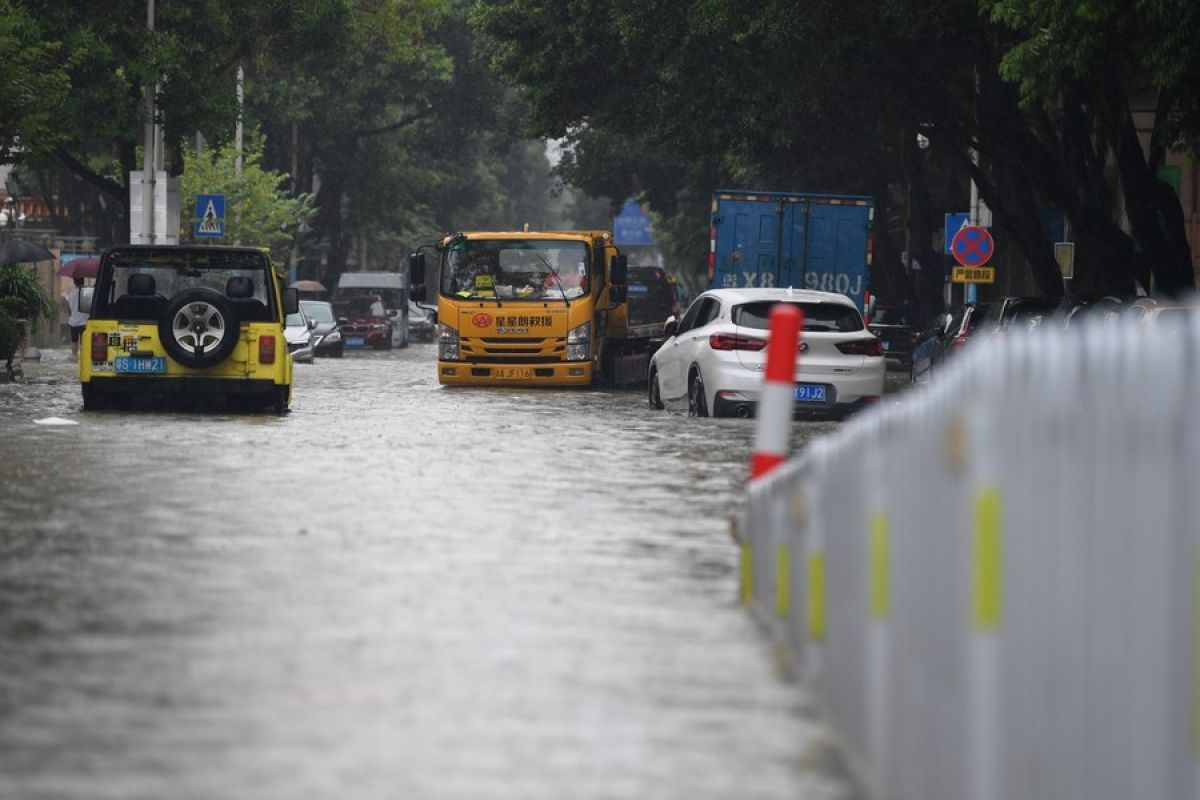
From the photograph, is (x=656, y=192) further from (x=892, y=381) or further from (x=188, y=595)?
(x=188, y=595)

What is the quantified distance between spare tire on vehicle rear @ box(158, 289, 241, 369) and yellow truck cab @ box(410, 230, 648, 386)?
8.92 m

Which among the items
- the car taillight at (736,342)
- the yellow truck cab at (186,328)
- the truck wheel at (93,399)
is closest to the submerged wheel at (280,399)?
the yellow truck cab at (186,328)

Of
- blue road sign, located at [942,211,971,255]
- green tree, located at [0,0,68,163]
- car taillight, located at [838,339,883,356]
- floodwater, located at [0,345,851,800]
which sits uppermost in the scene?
green tree, located at [0,0,68,163]

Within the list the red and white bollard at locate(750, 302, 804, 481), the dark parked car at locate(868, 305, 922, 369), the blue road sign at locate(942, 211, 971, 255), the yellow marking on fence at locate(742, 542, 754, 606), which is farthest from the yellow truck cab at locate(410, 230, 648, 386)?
the yellow marking on fence at locate(742, 542, 754, 606)

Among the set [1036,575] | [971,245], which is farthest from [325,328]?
[1036,575]

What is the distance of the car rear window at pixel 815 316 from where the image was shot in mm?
22812

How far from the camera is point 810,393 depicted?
2248 cm

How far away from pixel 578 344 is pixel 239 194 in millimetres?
30425

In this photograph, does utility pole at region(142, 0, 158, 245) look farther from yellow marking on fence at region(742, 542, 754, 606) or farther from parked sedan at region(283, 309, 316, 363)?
yellow marking on fence at region(742, 542, 754, 606)

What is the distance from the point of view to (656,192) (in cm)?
7038

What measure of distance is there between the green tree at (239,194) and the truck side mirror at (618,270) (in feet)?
86.0

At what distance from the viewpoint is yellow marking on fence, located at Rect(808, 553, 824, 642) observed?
6898 millimetres

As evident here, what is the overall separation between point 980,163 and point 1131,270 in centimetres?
1051

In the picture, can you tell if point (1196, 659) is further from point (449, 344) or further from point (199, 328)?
point (449, 344)
